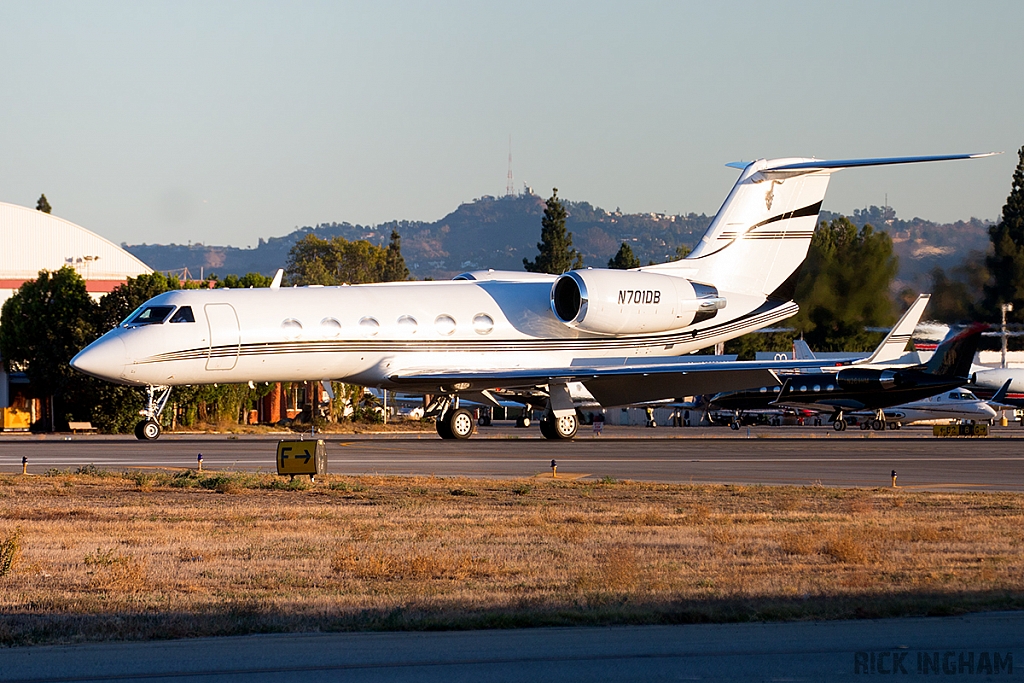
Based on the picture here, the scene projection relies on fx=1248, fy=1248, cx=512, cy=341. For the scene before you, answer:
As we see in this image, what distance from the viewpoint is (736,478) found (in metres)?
22.7

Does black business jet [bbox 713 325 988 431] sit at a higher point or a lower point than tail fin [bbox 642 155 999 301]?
lower

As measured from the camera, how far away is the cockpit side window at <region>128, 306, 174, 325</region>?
31.5 metres

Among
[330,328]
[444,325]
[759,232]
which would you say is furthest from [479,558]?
[759,232]

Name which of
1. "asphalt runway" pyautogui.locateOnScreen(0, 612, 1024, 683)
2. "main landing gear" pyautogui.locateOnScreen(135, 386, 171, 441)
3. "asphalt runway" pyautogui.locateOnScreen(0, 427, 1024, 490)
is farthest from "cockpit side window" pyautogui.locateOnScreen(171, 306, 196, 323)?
"asphalt runway" pyautogui.locateOnScreen(0, 612, 1024, 683)

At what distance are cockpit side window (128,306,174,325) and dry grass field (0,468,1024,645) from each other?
1239 cm

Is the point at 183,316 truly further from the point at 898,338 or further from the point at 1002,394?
the point at 1002,394

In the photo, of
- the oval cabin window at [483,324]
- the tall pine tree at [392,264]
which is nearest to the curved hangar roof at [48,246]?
the oval cabin window at [483,324]

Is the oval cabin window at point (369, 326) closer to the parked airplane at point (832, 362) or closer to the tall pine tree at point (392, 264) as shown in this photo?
the parked airplane at point (832, 362)

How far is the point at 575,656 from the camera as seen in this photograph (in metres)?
7.88

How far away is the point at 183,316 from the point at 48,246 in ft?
162

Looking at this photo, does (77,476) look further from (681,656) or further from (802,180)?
(802,180)

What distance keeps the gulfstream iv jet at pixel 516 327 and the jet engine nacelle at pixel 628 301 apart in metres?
0.04

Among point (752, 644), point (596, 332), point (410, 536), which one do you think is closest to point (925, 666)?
point (752, 644)

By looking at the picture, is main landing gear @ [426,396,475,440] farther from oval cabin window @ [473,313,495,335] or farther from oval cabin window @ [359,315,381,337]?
oval cabin window @ [359,315,381,337]
